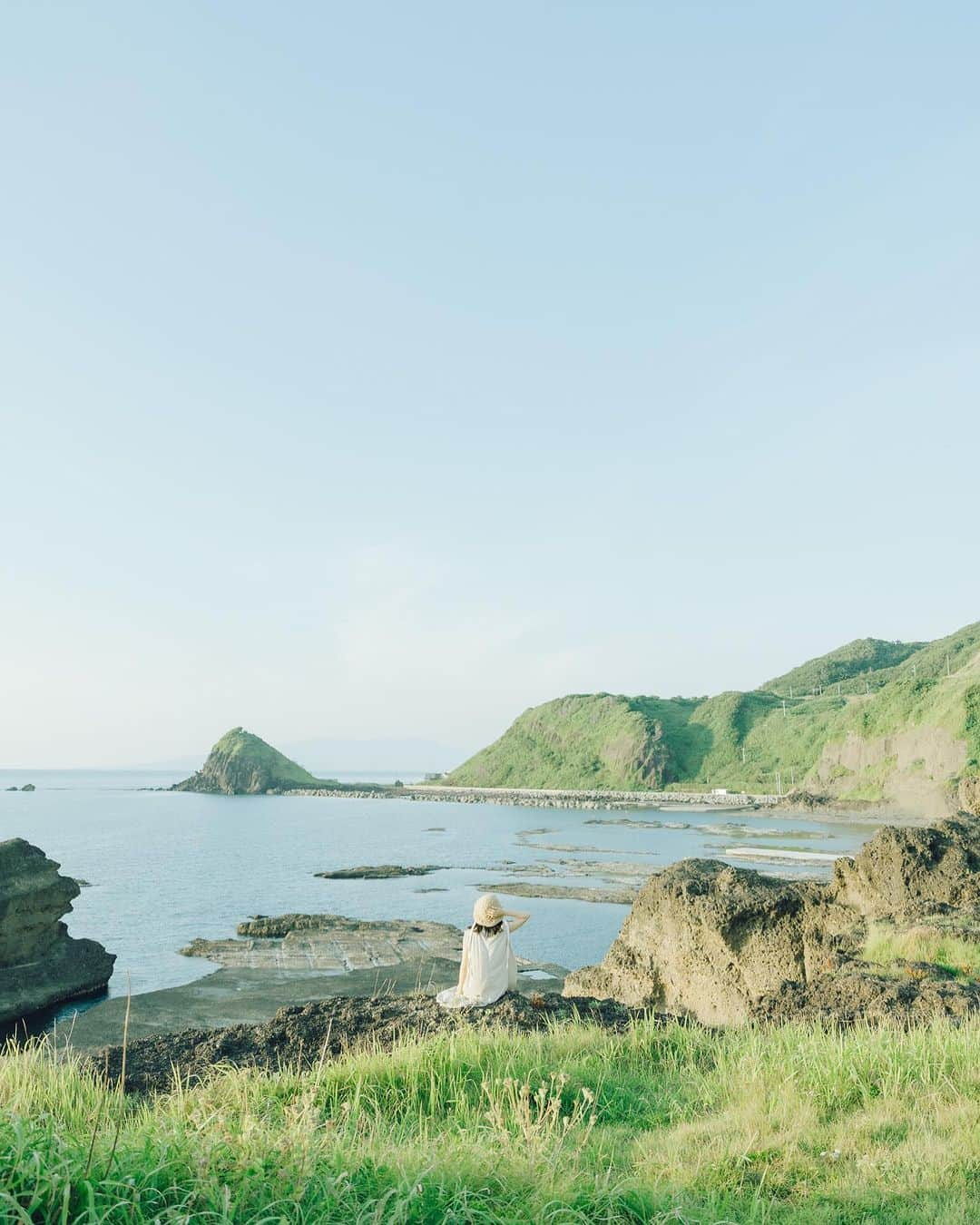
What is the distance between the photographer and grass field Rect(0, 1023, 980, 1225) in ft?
14.2

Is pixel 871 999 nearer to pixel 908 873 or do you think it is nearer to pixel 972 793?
pixel 908 873

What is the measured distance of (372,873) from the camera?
57.6 meters

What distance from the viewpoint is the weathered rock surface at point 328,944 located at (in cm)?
2812

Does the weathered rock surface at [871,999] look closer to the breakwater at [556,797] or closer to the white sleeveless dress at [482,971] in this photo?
the white sleeveless dress at [482,971]

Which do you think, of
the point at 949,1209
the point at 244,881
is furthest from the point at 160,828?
the point at 949,1209

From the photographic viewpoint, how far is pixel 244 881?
55750mm

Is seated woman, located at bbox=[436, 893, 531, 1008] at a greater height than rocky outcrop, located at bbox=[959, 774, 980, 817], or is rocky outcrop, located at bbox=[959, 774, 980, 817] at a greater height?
rocky outcrop, located at bbox=[959, 774, 980, 817]

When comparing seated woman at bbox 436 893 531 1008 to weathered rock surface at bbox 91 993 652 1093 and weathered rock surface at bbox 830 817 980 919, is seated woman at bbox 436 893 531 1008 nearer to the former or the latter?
weathered rock surface at bbox 91 993 652 1093

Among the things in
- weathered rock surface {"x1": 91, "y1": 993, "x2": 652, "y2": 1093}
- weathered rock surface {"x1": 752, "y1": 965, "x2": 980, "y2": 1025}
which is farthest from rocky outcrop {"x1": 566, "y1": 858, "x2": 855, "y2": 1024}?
weathered rock surface {"x1": 91, "y1": 993, "x2": 652, "y2": 1093}

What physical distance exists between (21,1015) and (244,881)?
32808mm

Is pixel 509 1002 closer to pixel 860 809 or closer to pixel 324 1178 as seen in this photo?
pixel 324 1178

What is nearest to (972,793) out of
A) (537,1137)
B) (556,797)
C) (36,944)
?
(537,1137)

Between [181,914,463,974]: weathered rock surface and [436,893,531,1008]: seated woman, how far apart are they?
16724 millimetres

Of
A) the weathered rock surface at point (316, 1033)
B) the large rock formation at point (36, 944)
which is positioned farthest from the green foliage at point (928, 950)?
the large rock formation at point (36, 944)
